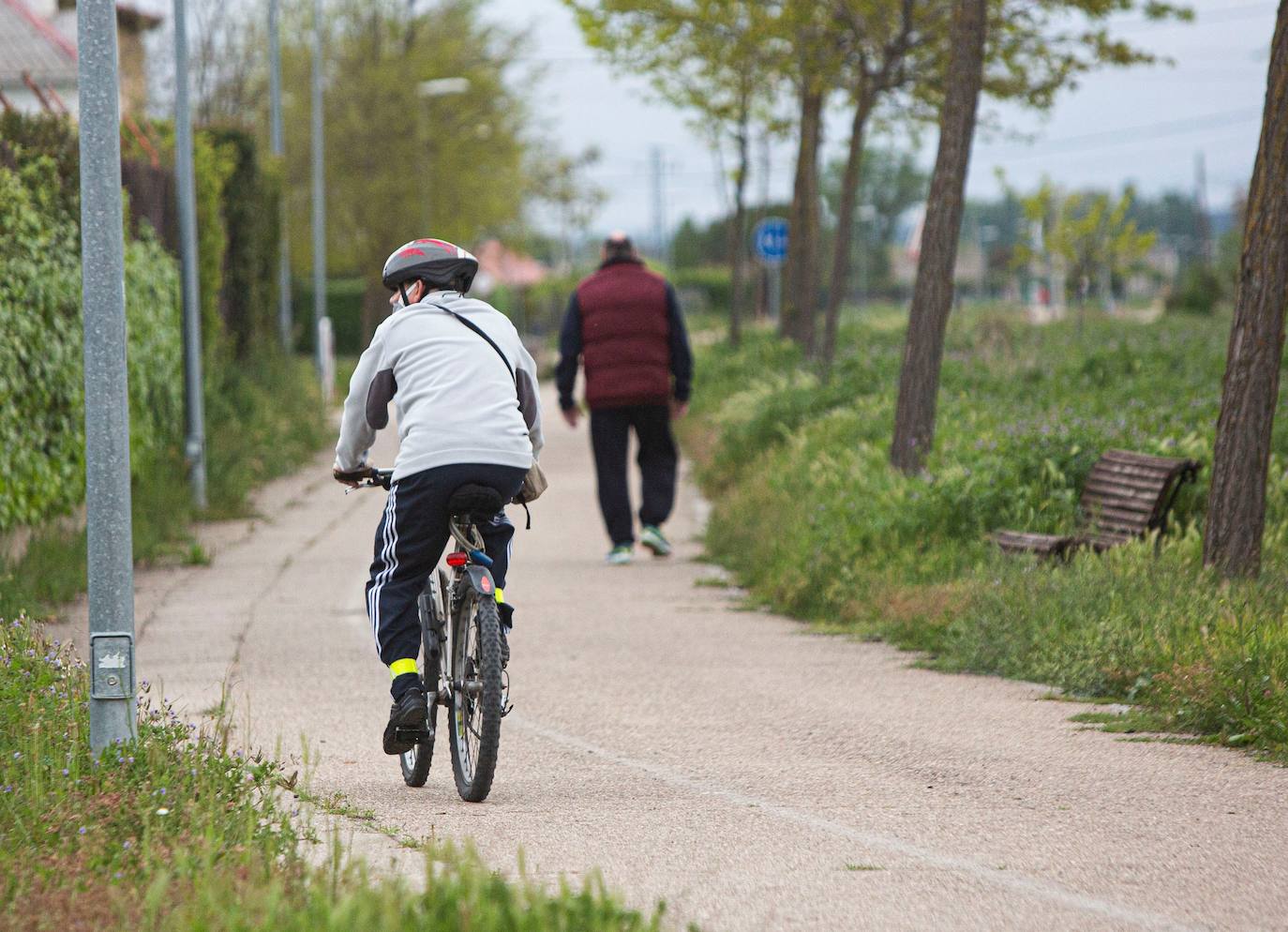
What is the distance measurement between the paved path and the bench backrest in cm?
162

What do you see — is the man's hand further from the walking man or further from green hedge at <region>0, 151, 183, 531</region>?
the walking man

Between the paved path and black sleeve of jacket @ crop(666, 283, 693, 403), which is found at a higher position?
black sleeve of jacket @ crop(666, 283, 693, 403)

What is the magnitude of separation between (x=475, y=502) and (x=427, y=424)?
0.94 feet

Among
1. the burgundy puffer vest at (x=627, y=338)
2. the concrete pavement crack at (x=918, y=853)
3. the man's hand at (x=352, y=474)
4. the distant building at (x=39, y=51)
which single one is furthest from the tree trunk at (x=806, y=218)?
the distant building at (x=39, y=51)

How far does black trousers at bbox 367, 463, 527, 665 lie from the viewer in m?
5.74

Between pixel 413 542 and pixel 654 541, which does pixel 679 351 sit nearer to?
pixel 654 541

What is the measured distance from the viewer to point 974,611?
8.80 m

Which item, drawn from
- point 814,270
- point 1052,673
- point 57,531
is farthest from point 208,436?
point 1052,673

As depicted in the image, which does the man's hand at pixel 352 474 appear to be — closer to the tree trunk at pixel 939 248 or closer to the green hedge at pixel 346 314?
the tree trunk at pixel 939 248

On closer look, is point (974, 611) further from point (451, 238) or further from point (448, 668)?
point (451, 238)

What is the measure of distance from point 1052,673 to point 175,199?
11.6 metres

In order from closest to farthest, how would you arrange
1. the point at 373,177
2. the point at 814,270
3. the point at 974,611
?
the point at 974,611
the point at 814,270
the point at 373,177

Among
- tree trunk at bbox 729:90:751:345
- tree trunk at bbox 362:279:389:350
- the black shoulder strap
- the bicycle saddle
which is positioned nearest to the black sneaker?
the bicycle saddle

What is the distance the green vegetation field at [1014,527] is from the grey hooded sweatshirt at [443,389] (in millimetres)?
2718
